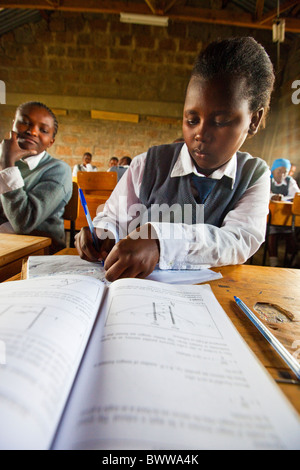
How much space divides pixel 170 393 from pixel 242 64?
680 millimetres

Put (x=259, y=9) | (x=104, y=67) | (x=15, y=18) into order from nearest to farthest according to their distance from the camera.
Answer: (x=259, y=9) → (x=15, y=18) → (x=104, y=67)

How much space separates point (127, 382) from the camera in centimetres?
18

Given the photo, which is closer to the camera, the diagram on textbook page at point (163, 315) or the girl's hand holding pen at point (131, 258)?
the diagram on textbook page at point (163, 315)

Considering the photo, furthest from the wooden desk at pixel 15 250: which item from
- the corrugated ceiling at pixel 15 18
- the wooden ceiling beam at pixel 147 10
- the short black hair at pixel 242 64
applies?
the corrugated ceiling at pixel 15 18

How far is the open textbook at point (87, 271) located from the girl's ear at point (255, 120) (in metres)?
0.40

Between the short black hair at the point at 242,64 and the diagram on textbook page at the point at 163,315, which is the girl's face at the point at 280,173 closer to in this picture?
the short black hair at the point at 242,64

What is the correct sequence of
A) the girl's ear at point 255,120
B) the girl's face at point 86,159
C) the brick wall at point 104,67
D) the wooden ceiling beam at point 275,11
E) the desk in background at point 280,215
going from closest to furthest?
the girl's ear at point 255,120 → the desk in background at point 280,215 → the wooden ceiling beam at point 275,11 → the brick wall at point 104,67 → the girl's face at point 86,159

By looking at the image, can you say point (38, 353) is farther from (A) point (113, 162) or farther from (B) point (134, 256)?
(A) point (113, 162)

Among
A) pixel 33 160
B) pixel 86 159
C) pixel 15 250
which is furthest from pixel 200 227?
pixel 86 159

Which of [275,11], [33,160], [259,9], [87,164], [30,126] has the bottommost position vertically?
[33,160]

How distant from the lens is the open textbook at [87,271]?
0.45 m

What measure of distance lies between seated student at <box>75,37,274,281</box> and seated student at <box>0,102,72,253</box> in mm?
322
